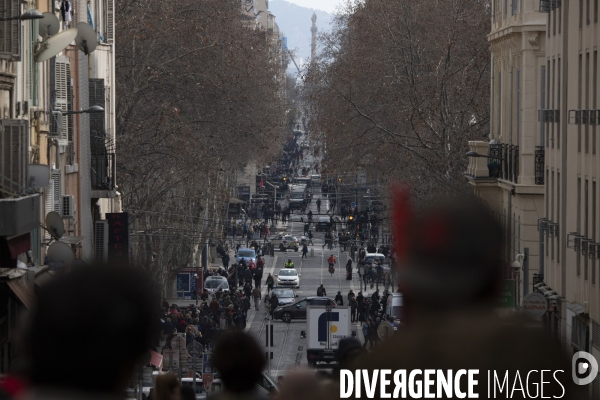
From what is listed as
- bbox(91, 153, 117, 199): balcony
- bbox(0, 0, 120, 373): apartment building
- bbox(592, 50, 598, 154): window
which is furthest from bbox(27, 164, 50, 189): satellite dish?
bbox(91, 153, 117, 199): balcony

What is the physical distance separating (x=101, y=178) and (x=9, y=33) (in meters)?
13.3

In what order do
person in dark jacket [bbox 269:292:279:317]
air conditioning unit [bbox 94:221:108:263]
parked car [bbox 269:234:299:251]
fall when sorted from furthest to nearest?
1. parked car [bbox 269:234:299:251]
2. person in dark jacket [bbox 269:292:279:317]
3. air conditioning unit [bbox 94:221:108:263]

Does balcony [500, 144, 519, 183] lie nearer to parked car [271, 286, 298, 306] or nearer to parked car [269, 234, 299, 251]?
parked car [271, 286, 298, 306]

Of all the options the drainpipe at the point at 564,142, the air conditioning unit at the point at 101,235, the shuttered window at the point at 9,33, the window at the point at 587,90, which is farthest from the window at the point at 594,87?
the air conditioning unit at the point at 101,235

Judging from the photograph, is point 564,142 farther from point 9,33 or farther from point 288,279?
point 288,279

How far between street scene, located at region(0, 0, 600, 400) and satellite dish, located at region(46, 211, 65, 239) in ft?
0.12

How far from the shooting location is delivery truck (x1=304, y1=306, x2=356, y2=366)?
3784cm

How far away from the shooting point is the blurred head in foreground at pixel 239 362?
225 inches

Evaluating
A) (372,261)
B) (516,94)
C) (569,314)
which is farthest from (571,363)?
(372,261)

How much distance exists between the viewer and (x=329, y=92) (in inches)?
2327

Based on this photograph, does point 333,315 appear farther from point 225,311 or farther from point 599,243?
point 599,243

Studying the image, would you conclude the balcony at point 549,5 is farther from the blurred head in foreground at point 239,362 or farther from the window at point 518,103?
the blurred head in foreground at point 239,362

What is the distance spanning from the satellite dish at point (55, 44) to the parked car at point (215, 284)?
32.9 m

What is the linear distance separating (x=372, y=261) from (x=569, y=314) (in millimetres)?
37542
